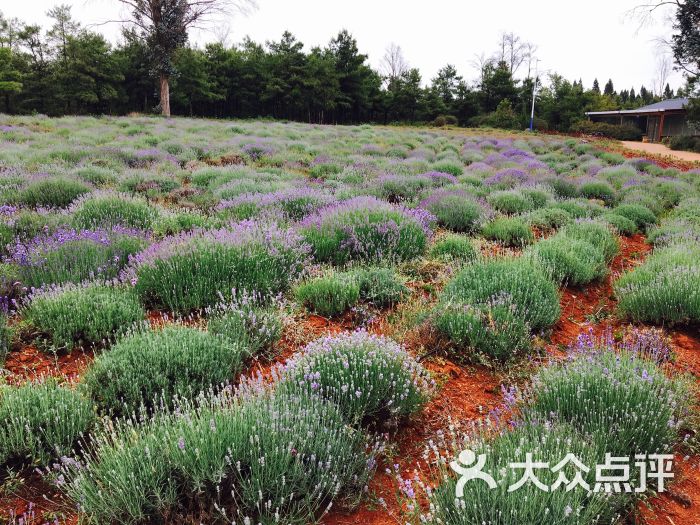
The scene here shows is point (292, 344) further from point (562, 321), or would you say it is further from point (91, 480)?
point (562, 321)

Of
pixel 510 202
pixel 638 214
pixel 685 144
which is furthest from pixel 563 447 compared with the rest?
pixel 685 144

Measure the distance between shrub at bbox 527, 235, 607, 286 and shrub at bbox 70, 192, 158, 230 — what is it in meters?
5.12

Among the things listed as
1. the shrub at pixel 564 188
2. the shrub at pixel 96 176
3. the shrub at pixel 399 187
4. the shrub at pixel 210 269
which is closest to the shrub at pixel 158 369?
the shrub at pixel 210 269

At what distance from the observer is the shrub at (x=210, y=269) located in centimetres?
428

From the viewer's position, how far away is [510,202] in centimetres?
902

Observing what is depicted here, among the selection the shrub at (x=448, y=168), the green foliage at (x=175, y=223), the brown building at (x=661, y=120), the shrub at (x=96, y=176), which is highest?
the brown building at (x=661, y=120)

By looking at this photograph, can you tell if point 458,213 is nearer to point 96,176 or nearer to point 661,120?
point 96,176

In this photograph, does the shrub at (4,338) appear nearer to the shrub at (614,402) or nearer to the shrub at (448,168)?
the shrub at (614,402)

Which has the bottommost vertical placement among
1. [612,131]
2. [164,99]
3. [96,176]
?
[96,176]

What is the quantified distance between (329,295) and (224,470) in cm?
242

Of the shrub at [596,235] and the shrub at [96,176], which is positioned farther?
the shrub at [96,176]

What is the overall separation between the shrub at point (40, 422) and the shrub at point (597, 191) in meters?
11.8

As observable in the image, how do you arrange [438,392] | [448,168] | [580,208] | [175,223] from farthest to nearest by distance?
[448,168]
[580,208]
[175,223]
[438,392]

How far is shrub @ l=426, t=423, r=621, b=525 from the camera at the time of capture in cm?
186
